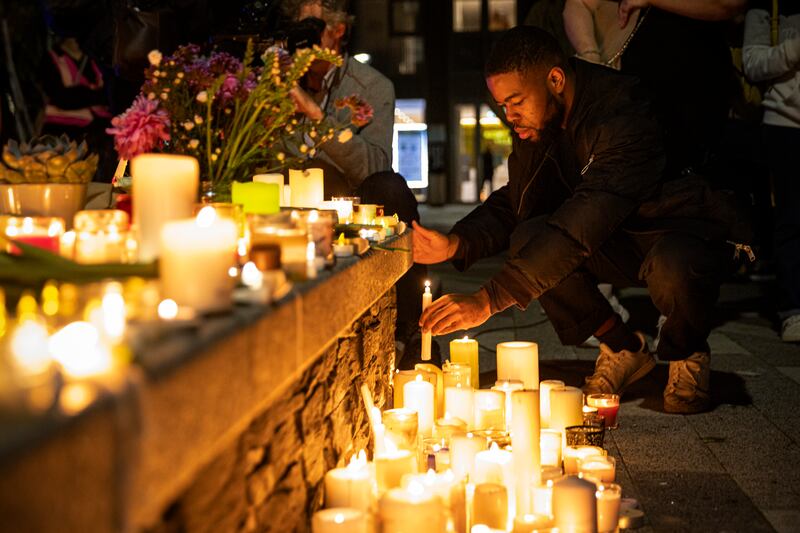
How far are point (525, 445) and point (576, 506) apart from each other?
0.78 ft

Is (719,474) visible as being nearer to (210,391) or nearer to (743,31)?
(210,391)

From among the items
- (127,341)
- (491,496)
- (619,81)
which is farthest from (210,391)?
(619,81)

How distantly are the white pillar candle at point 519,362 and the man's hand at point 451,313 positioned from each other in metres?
0.14

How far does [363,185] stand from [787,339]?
7.58ft

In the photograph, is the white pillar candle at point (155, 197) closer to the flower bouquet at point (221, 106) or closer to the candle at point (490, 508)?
the flower bouquet at point (221, 106)

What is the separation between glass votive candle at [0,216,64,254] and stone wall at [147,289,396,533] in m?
0.48

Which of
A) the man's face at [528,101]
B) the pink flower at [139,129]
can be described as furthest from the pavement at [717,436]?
the pink flower at [139,129]

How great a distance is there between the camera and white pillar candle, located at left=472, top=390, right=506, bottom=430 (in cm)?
265

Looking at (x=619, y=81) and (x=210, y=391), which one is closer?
(x=210, y=391)

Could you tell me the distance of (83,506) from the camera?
2.82 ft

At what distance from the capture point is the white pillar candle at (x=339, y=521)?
1698 millimetres

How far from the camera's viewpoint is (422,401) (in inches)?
104

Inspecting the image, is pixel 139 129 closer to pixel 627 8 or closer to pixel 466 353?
pixel 466 353

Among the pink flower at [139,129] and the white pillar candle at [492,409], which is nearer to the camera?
the pink flower at [139,129]
